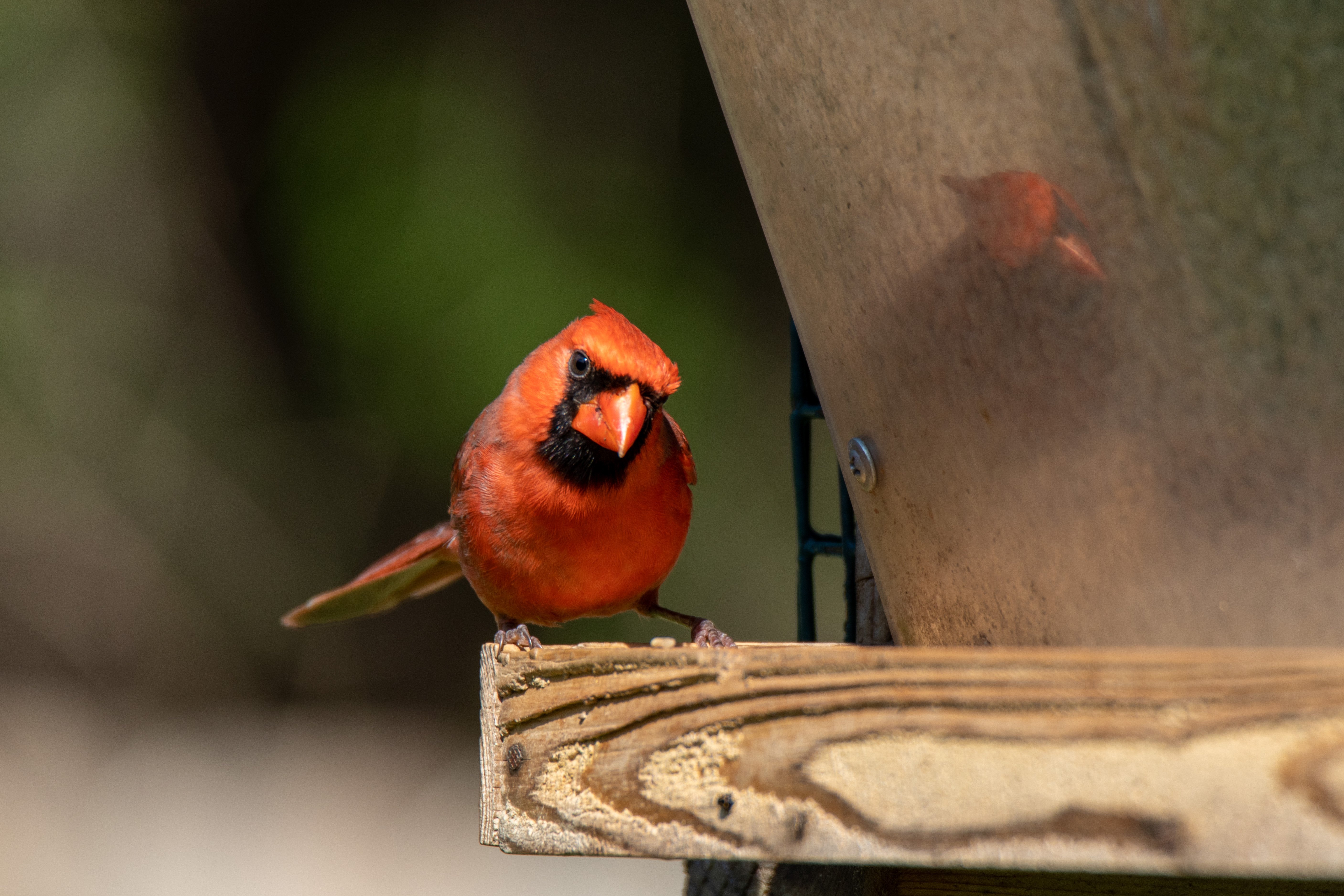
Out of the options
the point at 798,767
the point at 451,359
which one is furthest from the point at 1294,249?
the point at 451,359

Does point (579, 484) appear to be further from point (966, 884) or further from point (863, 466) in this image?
point (966, 884)

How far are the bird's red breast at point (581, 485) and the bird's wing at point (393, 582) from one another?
1.95 ft

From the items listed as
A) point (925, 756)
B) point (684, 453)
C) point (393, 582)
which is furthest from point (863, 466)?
point (393, 582)

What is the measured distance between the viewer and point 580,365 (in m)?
2.41

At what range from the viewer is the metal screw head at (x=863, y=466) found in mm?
1806

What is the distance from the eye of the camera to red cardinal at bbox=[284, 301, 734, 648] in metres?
2.36

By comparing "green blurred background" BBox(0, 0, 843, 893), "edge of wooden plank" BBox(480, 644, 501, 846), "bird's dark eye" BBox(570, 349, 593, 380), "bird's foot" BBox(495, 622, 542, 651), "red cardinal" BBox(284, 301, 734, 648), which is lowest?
"edge of wooden plank" BBox(480, 644, 501, 846)

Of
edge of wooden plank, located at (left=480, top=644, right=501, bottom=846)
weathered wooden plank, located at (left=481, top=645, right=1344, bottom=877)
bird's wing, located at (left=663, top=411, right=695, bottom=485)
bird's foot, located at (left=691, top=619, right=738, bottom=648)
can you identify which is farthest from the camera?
bird's wing, located at (left=663, top=411, right=695, bottom=485)

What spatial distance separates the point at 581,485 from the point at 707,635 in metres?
0.35

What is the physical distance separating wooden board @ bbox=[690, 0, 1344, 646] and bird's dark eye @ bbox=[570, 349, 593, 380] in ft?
2.06

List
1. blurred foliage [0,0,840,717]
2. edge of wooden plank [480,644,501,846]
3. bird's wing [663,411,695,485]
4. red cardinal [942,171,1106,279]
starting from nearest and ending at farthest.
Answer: red cardinal [942,171,1106,279] < edge of wooden plank [480,644,501,846] < bird's wing [663,411,695,485] < blurred foliage [0,0,840,717]

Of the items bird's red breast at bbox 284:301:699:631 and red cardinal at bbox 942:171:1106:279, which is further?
bird's red breast at bbox 284:301:699:631

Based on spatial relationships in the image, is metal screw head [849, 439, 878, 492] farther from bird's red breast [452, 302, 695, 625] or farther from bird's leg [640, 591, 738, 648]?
bird's red breast [452, 302, 695, 625]

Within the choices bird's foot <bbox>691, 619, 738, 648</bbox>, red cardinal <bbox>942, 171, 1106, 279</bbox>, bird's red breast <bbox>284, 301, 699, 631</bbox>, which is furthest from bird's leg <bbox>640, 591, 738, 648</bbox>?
red cardinal <bbox>942, 171, 1106, 279</bbox>
